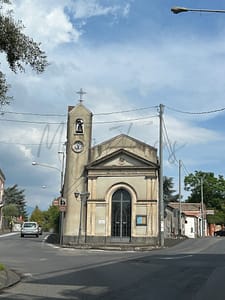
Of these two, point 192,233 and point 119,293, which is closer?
point 119,293

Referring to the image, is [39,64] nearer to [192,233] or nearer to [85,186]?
[85,186]

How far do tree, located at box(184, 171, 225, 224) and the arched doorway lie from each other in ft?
187

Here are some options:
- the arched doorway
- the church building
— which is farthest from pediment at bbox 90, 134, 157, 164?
the arched doorway

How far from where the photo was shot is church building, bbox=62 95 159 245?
38188 mm

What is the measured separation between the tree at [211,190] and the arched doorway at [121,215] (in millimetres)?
56931

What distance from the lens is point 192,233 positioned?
71.6 meters

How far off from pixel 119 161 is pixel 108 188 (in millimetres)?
2244

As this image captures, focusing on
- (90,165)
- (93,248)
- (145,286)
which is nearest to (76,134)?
(90,165)

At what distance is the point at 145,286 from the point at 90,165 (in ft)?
85.9

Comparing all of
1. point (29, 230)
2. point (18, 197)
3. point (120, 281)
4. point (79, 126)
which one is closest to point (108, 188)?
point (79, 126)

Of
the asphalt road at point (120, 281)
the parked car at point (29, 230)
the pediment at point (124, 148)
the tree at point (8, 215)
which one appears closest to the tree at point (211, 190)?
the tree at point (8, 215)

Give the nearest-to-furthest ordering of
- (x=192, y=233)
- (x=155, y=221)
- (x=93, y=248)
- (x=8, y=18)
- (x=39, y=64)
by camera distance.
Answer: (x=8, y=18) → (x=39, y=64) → (x=93, y=248) → (x=155, y=221) → (x=192, y=233)

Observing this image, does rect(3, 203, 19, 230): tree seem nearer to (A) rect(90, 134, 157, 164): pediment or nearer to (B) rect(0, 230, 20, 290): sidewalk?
(A) rect(90, 134, 157, 164): pediment

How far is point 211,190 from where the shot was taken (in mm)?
96938
